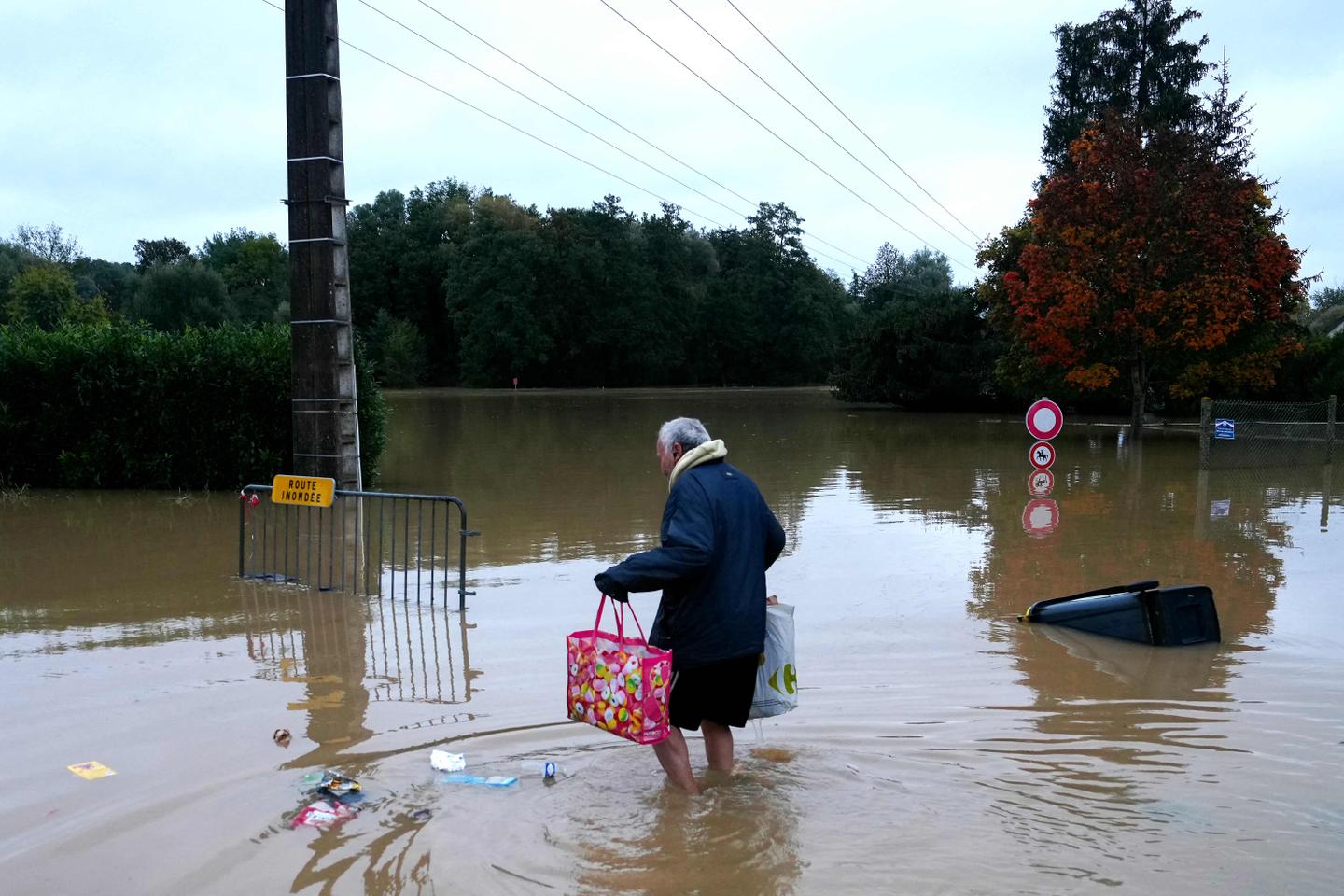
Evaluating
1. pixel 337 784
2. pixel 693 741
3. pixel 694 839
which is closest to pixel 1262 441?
pixel 693 741

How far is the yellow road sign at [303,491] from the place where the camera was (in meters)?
9.98

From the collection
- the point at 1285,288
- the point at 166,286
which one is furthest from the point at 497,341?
the point at 1285,288

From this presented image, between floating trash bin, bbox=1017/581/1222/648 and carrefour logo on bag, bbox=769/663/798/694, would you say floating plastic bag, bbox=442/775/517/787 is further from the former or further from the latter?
floating trash bin, bbox=1017/581/1222/648

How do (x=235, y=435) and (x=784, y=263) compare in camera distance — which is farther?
(x=784, y=263)

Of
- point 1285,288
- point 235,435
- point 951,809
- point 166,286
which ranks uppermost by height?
point 166,286

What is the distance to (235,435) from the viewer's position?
16359 millimetres

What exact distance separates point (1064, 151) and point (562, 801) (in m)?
47.7

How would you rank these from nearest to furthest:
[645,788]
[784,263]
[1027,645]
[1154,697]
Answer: [645,788] → [1154,697] → [1027,645] → [784,263]

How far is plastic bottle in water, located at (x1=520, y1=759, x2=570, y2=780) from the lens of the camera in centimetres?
552

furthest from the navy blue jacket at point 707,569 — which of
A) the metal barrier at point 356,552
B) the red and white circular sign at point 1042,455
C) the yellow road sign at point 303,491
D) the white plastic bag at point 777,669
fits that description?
the red and white circular sign at point 1042,455

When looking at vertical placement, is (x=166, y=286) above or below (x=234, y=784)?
above

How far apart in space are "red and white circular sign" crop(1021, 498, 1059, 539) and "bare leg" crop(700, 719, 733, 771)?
8.90m

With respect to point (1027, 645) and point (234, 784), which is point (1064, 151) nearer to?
point (1027, 645)

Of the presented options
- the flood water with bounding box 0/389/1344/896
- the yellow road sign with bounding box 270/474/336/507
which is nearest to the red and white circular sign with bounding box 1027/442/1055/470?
the flood water with bounding box 0/389/1344/896
